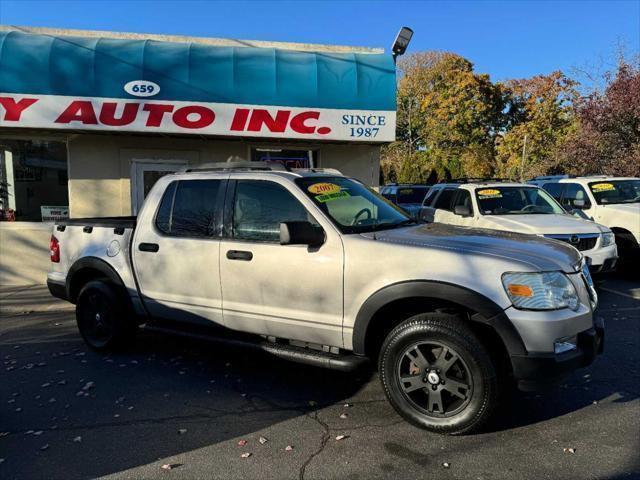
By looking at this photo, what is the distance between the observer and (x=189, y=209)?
15.4 feet

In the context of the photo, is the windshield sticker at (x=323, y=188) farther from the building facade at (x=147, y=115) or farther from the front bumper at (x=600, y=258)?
the front bumper at (x=600, y=258)

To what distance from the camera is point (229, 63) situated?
28.6 feet

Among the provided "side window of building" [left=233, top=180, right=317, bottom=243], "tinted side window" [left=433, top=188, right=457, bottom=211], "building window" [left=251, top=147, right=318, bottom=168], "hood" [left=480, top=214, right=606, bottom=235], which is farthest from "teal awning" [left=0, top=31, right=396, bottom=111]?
"side window of building" [left=233, top=180, right=317, bottom=243]

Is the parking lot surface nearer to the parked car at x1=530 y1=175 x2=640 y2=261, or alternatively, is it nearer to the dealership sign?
the parked car at x1=530 y1=175 x2=640 y2=261

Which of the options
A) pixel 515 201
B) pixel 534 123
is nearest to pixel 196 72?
pixel 515 201

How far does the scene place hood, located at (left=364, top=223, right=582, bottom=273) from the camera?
3.40 m

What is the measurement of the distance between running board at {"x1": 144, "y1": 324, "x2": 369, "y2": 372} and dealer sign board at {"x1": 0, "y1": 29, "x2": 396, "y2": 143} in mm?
4918

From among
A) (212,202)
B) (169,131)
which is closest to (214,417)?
(212,202)

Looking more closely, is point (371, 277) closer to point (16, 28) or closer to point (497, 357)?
point (497, 357)

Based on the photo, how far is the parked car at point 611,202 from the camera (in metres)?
8.73

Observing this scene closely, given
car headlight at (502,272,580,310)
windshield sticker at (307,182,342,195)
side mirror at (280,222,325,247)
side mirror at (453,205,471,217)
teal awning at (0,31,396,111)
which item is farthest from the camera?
teal awning at (0,31,396,111)

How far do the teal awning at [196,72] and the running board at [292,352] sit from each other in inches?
205

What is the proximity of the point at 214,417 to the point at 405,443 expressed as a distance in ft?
4.70

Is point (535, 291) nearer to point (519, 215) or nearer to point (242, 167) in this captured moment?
point (242, 167)
